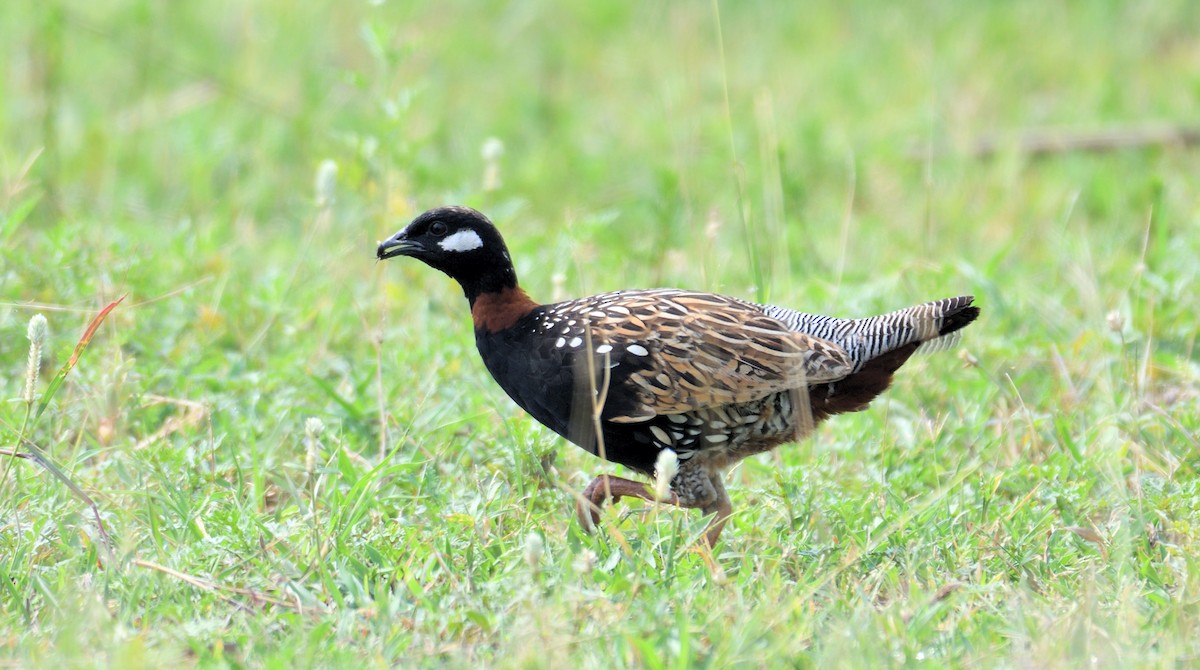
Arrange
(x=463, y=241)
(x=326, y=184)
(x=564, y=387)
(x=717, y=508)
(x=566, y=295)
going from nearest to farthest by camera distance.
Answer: (x=564, y=387)
(x=717, y=508)
(x=463, y=241)
(x=326, y=184)
(x=566, y=295)

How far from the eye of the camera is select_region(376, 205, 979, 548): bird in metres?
4.84

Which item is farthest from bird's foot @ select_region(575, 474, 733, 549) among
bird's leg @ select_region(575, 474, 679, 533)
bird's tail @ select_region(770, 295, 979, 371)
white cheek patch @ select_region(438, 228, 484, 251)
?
white cheek patch @ select_region(438, 228, 484, 251)

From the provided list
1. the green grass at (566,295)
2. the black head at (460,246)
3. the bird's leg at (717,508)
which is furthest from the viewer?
the black head at (460,246)

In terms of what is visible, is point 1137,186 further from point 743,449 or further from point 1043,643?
point 1043,643

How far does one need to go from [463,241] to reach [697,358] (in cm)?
99

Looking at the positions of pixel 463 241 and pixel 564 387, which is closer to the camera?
pixel 564 387

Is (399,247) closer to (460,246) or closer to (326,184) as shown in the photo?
(460,246)

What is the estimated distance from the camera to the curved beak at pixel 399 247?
5152 mm

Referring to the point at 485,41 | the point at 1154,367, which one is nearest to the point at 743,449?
the point at 1154,367

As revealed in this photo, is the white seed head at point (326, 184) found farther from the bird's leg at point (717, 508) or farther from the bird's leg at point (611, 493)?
the bird's leg at point (717, 508)

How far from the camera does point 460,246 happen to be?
16.9 ft

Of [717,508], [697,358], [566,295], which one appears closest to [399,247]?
[697,358]

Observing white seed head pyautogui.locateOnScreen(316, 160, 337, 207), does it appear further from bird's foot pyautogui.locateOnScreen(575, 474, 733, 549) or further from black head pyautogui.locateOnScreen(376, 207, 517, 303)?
bird's foot pyautogui.locateOnScreen(575, 474, 733, 549)

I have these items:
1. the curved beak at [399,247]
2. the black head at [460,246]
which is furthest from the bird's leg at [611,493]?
the curved beak at [399,247]
